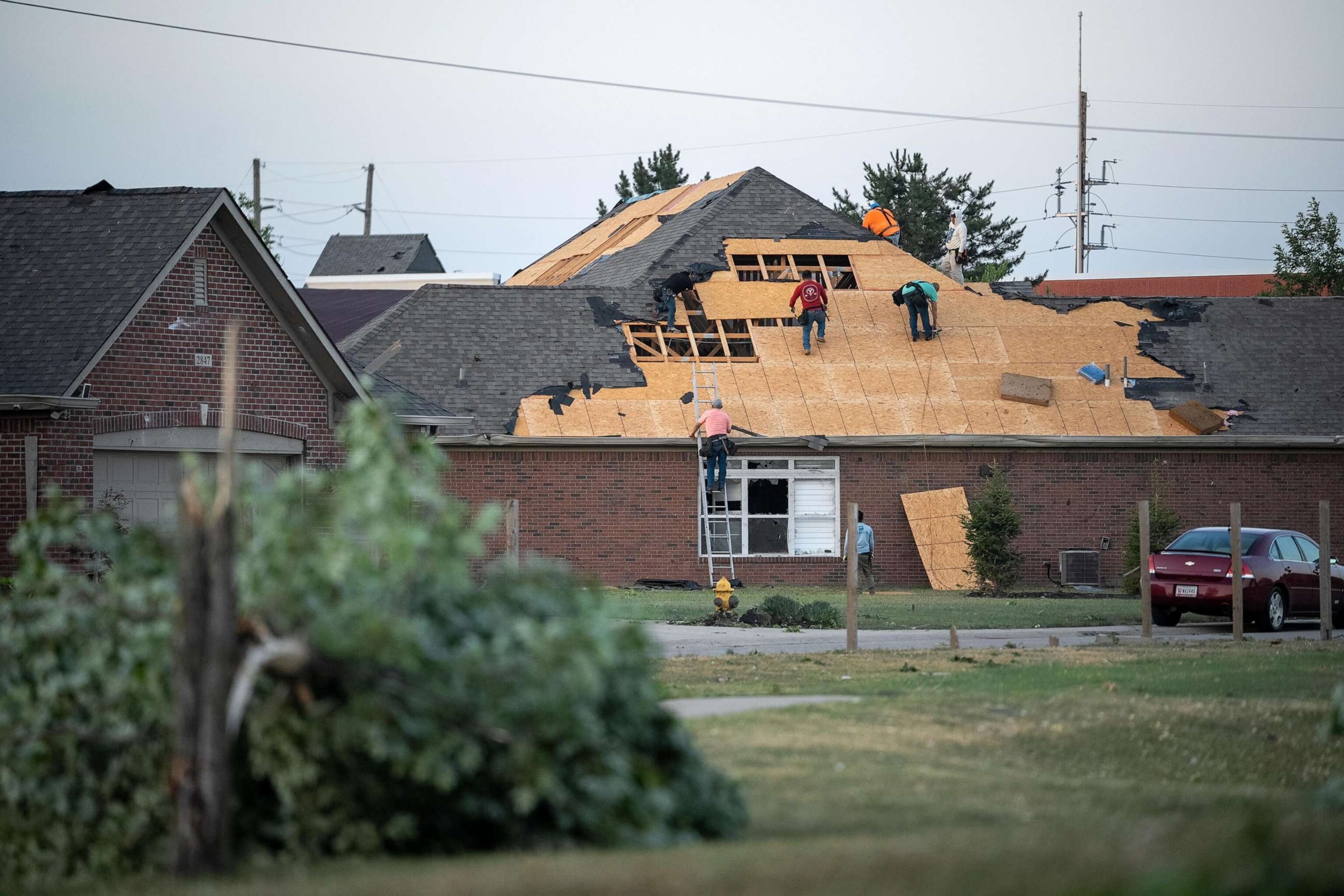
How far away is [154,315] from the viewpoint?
63.6ft

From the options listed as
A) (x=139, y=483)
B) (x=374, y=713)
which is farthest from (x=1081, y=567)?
(x=374, y=713)

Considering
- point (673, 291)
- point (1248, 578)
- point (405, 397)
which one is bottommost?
point (1248, 578)

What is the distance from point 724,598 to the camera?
2073 centimetres

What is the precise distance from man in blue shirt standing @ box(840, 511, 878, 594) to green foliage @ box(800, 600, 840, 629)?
186 inches

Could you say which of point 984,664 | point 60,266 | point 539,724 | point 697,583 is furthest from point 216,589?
point 697,583

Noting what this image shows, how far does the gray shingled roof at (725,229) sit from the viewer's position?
107ft

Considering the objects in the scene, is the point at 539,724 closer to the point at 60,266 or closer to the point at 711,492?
the point at 60,266

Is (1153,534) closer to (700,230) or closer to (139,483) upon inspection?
(700,230)

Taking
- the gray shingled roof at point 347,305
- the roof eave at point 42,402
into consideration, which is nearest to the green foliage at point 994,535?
the roof eave at point 42,402

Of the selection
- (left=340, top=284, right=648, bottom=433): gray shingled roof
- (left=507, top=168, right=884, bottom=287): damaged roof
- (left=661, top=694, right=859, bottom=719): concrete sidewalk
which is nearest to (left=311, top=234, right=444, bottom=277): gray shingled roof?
(left=507, top=168, right=884, bottom=287): damaged roof

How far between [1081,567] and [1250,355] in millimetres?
7385

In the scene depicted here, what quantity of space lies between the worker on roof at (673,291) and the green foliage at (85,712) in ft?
78.4

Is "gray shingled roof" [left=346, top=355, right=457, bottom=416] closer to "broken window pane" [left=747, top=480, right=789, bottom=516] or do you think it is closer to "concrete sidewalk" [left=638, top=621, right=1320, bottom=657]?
"concrete sidewalk" [left=638, top=621, right=1320, bottom=657]

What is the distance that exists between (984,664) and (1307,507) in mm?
17836
